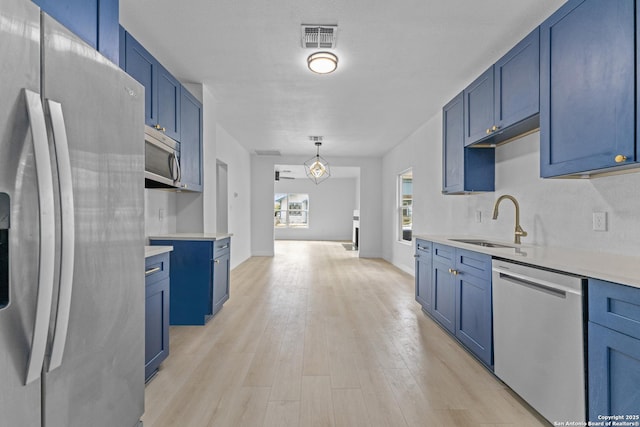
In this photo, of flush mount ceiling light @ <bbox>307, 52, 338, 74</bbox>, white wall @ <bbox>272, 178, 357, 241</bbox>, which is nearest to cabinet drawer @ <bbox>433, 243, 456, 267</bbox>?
flush mount ceiling light @ <bbox>307, 52, 338, 74</bbox>

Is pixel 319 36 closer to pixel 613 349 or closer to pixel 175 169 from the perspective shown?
pixel 175 169

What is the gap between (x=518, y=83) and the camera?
2.46 metres

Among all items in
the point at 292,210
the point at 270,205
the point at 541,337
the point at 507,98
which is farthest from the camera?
the point at 292,210

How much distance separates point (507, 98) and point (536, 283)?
61.4 inches

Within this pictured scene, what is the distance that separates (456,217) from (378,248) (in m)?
4.12

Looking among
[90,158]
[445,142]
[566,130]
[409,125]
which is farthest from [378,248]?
[90,158]

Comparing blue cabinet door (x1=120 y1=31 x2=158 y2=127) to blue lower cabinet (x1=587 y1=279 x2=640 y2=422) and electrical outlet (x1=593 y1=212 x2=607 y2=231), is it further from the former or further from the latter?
electrical outlet (x1=593 y1=212 x2=607 y2=231)

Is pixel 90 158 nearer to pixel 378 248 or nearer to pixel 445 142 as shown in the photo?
pixel 445 142

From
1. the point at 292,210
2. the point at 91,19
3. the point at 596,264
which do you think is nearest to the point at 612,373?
the point at 596,264

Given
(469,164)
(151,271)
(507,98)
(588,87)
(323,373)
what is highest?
(507,98)

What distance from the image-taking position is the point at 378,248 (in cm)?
830

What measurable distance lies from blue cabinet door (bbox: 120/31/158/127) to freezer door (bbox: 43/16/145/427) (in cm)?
143

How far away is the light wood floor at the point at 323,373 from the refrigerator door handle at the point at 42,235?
4.04ft

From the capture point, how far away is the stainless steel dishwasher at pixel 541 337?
5.07 ft
